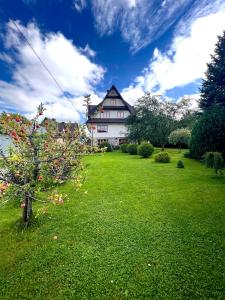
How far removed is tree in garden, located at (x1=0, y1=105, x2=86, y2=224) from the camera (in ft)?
14.8

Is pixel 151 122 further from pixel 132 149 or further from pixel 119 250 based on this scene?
pixel 119 250

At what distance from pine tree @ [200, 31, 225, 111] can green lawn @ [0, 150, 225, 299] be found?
14915 mm

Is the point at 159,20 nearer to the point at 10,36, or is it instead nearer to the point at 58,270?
the point at 10,36

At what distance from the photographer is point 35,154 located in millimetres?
5238

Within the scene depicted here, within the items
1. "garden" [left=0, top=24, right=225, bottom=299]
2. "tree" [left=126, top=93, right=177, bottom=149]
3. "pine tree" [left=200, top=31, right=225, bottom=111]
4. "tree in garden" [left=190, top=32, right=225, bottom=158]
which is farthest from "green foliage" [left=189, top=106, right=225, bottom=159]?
"tree" [left=126, top=93, right=177, bottom=149]

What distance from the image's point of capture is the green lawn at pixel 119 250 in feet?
11.1

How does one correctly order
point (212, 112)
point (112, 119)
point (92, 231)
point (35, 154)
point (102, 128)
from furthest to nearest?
point (112, 119)
point (102, 128)
point (212, 112)
point (92, 231)
point (35, 154)

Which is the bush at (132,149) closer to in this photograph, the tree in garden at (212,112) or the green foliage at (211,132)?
the tree in garden at (212,112)

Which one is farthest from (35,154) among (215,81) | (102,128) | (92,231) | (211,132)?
(102,128)

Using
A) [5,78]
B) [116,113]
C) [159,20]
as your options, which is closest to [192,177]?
[159,20]

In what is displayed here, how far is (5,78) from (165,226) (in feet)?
21.6

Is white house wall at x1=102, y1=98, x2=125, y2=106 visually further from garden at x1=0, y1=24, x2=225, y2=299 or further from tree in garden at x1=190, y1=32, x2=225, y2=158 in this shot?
garden at x1=0, y1=24, x2=225, y2=299

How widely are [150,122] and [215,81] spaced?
1066 cm

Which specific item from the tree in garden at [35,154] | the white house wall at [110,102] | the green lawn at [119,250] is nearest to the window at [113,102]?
the white house wall at [110,102]
